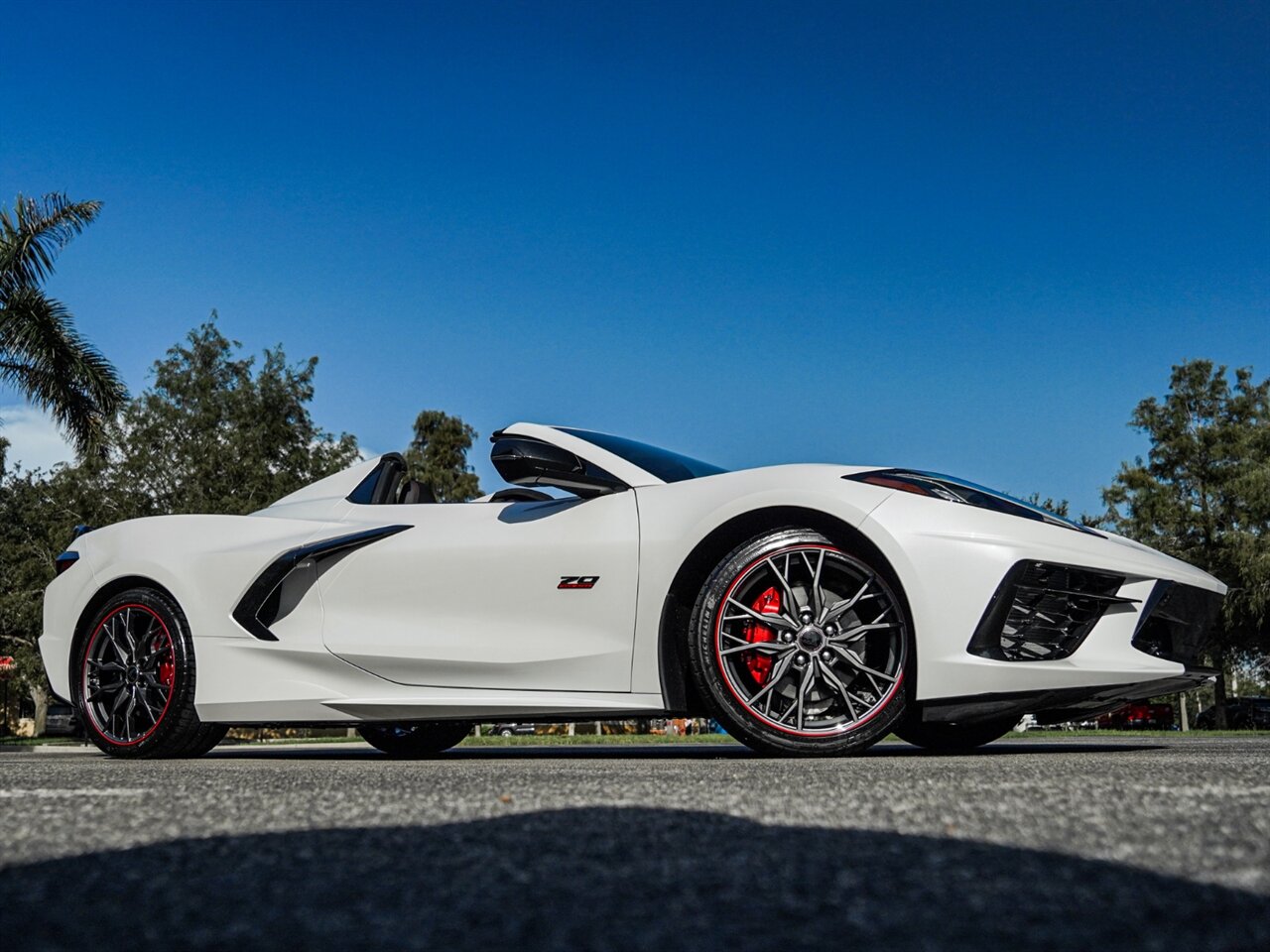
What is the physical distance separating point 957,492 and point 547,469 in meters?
1.55

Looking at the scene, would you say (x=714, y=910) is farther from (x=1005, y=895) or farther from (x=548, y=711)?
(x=548, y=711)

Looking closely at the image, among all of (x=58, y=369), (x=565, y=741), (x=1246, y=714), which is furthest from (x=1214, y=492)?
(x=58, y=369)

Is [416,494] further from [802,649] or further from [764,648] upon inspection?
[802,649]

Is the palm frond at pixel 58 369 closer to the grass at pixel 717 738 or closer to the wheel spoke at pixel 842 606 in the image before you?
the grass at pixel 717 738

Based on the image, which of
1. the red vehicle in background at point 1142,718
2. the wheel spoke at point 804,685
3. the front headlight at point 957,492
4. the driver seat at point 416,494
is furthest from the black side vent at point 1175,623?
the red vehicle in background at point 1142,718

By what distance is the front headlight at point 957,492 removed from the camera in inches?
159

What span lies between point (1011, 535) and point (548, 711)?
70.6 inches

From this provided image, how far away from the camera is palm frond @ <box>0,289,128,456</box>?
1680 cm

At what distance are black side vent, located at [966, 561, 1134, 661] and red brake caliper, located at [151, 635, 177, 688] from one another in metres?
3.48

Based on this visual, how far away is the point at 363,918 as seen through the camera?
1.32 metres

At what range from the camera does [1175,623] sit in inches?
159

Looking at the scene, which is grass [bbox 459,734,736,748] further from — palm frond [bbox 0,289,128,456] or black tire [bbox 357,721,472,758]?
palm frond [bbox 0,289,128,456]

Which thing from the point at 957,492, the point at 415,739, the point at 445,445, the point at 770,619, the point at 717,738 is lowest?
the point at 717,738

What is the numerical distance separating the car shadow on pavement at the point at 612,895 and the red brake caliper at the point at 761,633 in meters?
2.23
